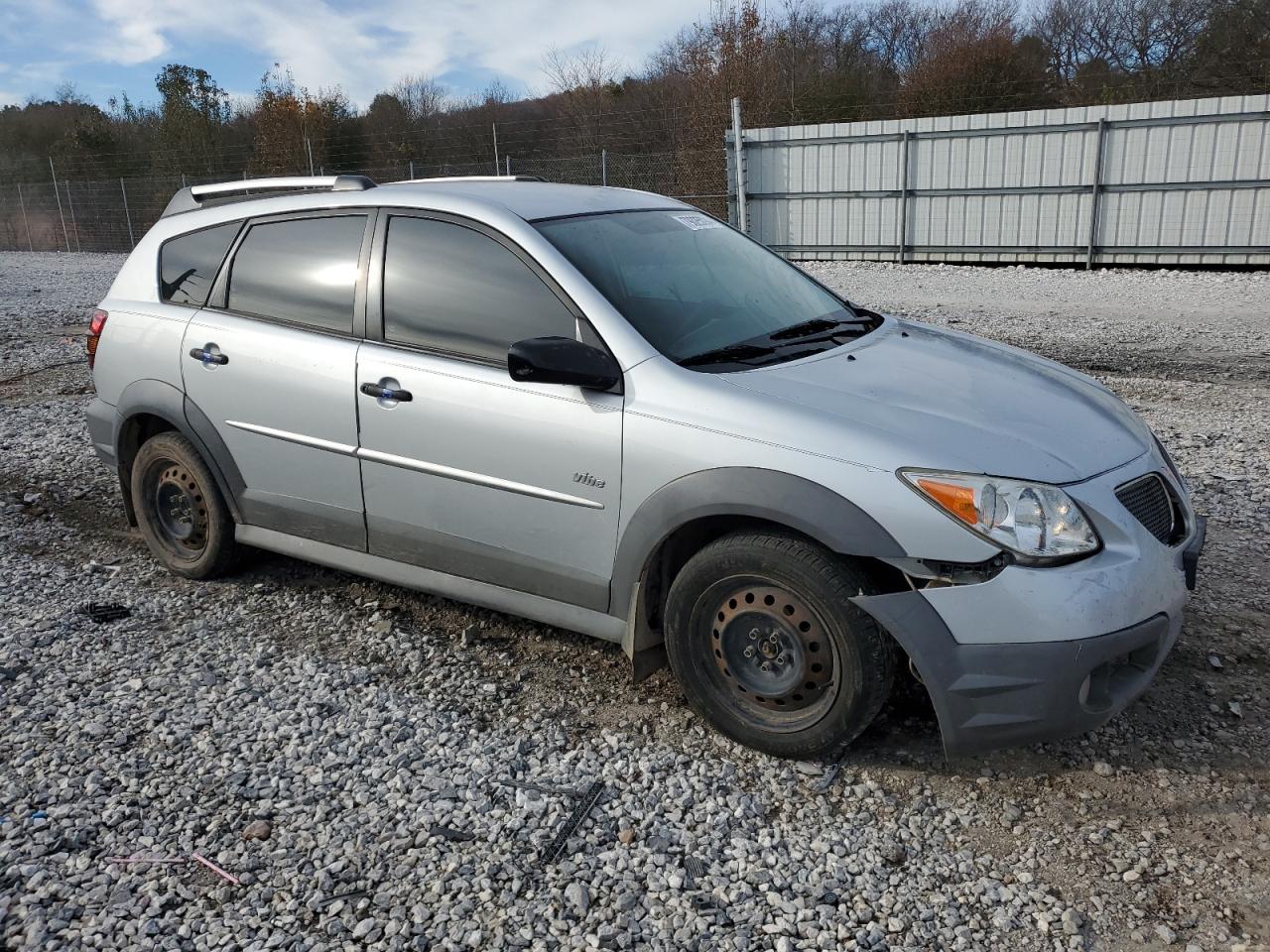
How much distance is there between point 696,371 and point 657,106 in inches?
887

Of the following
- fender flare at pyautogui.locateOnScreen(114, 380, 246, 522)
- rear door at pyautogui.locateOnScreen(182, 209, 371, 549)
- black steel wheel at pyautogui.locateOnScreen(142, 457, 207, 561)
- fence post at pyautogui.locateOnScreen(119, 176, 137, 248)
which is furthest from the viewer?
fence post at pyautogui.locateOnScreen(119, 176, 137, 248)

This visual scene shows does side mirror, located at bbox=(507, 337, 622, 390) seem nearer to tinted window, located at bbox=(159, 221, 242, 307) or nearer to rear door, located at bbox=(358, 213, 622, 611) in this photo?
rear door, located at bbox=(358, 213, 622, 611)

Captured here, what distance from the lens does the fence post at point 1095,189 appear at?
16.6m

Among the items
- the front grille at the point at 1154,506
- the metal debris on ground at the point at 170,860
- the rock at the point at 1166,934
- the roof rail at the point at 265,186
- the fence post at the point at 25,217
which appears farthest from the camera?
the fence post at the point at 25,217

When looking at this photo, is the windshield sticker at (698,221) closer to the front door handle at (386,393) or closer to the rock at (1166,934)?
the front door handle at (386,393)

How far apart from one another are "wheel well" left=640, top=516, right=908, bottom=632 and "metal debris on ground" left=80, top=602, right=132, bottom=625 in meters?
2.61

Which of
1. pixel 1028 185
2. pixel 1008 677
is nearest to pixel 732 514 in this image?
pixel 1008 677

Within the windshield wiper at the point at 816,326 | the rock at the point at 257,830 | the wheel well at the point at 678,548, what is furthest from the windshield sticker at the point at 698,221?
the rock at the point at 257,830

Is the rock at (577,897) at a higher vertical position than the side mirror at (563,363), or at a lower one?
lower

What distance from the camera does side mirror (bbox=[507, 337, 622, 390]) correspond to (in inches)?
129

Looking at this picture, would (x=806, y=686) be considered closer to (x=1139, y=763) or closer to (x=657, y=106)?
(x=1139, y=763)

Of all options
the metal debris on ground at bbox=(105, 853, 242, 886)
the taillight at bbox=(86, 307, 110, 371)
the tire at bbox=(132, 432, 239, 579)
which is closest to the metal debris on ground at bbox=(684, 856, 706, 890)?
the metal debris on ground at bbox=(105, 853, 242, 886)

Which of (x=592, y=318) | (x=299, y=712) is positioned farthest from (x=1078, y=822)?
(x=299, y=712)

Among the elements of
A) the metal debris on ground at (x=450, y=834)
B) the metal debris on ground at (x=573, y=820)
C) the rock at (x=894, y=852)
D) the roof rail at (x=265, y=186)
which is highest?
the roof rail at (x=265, y=186)
